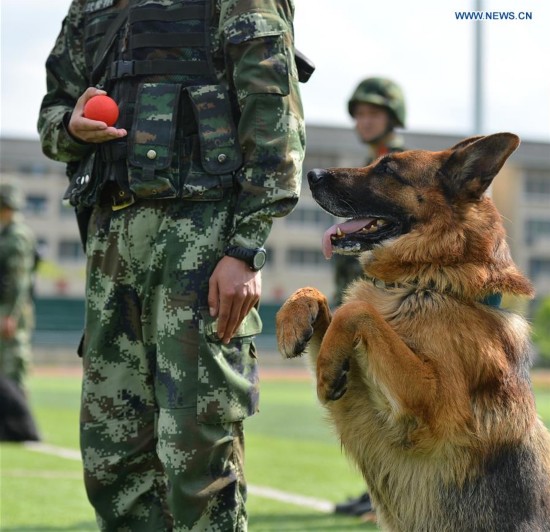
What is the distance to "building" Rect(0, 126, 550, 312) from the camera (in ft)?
162

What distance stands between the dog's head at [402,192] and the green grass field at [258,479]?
78 centimetres

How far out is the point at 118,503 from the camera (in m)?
3.48

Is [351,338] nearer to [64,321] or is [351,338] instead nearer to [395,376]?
[395,376]

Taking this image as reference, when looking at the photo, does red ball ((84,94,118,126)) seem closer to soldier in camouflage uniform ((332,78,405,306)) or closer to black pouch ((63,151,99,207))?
black pouch ((63,151,99,207))

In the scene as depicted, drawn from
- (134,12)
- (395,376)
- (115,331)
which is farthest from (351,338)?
(134,12)

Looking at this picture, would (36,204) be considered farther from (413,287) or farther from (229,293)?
(229,293)

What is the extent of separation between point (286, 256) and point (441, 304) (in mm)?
51558

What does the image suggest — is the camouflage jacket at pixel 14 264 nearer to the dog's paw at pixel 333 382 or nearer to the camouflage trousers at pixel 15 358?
the camouflage trousers at pixel 15 358

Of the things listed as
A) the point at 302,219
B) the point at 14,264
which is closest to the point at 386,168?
the point at 14,264

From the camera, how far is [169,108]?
3383 mm

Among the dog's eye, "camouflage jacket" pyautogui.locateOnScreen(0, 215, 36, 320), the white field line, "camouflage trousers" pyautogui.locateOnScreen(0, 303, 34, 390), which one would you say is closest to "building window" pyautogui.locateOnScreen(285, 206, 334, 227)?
"camouflage trousers" pyautogui.locateOnScreen(0, 303, 34, 390)

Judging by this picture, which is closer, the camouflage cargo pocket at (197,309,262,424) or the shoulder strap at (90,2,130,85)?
the camouflage cargo pocket at (197,309,262,424)

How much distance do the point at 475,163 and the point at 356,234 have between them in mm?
541

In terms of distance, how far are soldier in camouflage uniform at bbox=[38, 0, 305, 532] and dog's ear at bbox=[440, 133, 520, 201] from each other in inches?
24.7
